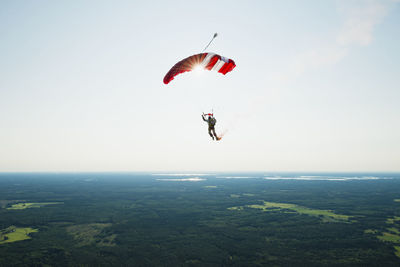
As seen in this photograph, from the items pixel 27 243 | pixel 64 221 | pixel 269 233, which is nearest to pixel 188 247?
pixel 269 233

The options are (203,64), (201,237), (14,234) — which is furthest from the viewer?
(14,234)

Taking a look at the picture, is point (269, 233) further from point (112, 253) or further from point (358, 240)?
point (112, 253)

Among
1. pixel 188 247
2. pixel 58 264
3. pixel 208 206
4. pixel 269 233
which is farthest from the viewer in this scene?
pixel 208 206

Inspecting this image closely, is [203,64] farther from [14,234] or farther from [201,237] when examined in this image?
[14,234]

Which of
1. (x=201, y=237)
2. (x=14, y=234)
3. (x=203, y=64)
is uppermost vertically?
(x=203, y=64)

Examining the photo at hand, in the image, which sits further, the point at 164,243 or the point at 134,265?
the point at 164,243

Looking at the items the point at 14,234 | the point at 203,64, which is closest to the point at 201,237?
the point at 14,234

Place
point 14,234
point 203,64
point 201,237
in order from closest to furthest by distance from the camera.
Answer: point 203,64, point 201,237, point 14,234

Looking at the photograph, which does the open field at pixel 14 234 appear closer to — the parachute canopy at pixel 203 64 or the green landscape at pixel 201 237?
the green landscape at pixel 201 237
